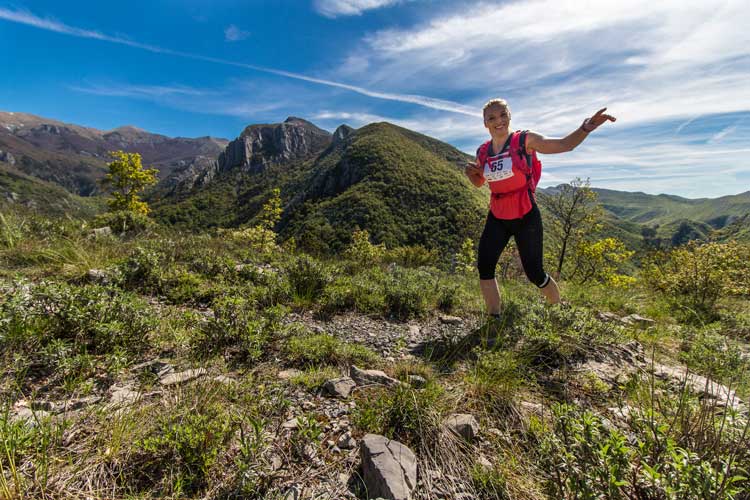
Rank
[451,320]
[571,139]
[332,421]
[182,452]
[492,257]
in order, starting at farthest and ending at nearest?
[451,320]
[492,257]
[571,139]
[332,421]
[182,452]

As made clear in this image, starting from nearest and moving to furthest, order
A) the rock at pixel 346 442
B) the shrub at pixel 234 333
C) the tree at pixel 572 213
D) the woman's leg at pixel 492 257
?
the rock at pixel 346 442 < the shrub at pixel 234 333 < the woman's leg at pixel 492 257 < the tree at pixel 572 213

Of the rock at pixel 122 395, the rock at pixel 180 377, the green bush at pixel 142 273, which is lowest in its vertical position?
the rock at pixel 122 395

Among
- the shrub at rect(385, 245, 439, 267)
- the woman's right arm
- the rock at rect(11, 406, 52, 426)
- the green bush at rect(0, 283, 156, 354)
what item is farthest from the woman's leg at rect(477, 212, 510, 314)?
the shrub at rect(385, 245, 439, 267)

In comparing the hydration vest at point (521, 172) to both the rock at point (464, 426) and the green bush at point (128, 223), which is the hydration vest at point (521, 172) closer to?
the rock at point (464, 426)

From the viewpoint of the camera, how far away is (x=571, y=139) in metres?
3.23

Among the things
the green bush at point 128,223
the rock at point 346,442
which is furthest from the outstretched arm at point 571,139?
the green bush at point 128,223

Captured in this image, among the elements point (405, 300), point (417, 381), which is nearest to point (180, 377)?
point (417, 381)

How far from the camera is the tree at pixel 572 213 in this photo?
53.4 feet

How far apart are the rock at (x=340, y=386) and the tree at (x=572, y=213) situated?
16427 millimetres

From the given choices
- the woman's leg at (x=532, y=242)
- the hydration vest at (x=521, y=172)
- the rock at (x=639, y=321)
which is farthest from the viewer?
the rock at (x=639, y=321)

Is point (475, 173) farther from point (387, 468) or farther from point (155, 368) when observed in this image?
point (155, 368)

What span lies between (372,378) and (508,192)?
9.15ft

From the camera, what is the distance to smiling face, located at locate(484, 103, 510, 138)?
3789mm

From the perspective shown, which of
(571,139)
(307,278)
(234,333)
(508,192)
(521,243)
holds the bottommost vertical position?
(234,333)
